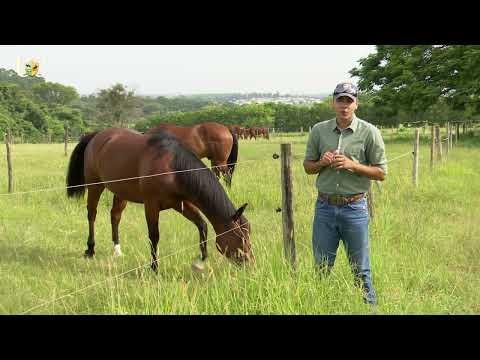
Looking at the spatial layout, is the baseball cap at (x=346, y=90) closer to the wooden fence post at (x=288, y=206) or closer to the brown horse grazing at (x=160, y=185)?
the wooden fence post at (x=288, y=206)

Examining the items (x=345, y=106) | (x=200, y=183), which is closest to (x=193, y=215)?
(x=200, y=183)

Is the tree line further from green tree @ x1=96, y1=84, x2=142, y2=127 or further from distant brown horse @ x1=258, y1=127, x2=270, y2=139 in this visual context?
distant brown horse @ x1=258, y1=127, x2=270, y2=139

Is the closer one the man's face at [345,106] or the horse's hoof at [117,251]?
the man's face at [345,106]

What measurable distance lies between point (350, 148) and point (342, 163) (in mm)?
204

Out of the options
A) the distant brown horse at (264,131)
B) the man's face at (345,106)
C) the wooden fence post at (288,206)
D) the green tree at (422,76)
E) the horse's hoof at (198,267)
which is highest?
the green tree at (422,76)

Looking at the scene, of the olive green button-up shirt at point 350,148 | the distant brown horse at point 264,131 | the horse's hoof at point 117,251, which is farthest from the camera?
the distant brown horse at point 264,131

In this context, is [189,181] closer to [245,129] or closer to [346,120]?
[346,120]

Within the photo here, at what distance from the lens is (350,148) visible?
3.05 metres

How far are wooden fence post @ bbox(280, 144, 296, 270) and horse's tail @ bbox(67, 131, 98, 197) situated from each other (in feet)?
13.2

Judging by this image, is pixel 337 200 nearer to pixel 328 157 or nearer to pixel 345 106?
pixel 328 157

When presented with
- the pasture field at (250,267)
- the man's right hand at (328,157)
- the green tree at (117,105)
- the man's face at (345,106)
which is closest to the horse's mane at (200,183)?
Result: the pasture field at (250,267)

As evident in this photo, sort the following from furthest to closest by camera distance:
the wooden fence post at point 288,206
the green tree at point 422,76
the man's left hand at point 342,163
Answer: the green tree at point 422,76 < the wooden fence post at point 288,206 < the man's left hand at point 342,163

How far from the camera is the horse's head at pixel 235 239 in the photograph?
423 cm

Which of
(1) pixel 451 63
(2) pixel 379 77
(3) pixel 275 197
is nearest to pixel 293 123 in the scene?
(2) pixel 379 77
